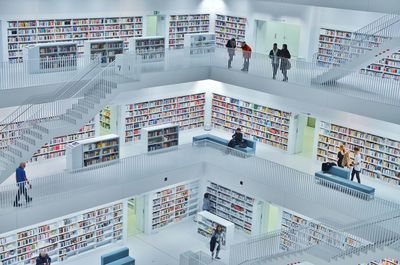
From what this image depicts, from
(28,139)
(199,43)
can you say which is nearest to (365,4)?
(199,43)

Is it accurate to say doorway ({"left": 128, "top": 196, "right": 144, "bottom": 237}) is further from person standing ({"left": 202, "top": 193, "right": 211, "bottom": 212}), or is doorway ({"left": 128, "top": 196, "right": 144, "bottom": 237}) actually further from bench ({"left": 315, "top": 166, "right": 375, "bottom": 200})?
bench ({"left": 315, "top": 166, "right": 375, "bottom": 200})

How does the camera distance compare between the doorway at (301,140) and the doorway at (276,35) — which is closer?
the doorway at (301,140)

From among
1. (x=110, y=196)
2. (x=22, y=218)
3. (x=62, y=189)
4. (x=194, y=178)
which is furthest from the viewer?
(x=194, y=178)

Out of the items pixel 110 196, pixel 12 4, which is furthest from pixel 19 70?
pixel 110 196

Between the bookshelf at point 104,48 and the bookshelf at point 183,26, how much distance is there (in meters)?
3.42

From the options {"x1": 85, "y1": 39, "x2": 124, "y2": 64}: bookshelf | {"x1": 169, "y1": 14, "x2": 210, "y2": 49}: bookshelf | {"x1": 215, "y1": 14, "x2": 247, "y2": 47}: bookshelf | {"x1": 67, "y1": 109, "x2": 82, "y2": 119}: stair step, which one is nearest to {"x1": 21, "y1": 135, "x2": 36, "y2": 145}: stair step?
{"x1": 67, "y1": 109, "x2": 82, "y2": 119}: stair step

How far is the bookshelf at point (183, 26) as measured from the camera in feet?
69.0

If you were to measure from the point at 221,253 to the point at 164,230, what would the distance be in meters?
2.32

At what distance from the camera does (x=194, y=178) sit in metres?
17.9

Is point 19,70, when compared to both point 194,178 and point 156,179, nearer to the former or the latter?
point 156,179

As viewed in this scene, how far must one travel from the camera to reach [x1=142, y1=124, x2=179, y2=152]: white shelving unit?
17750 mm

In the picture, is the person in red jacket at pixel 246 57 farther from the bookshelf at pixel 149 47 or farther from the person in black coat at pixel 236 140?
the bookshelf at pixel 149 47

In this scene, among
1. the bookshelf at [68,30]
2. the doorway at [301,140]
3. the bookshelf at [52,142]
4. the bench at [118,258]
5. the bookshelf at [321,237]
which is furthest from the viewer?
the doorway at [301,140]

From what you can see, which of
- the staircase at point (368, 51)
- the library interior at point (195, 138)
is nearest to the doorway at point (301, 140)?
the library interior at point (195, 138)
